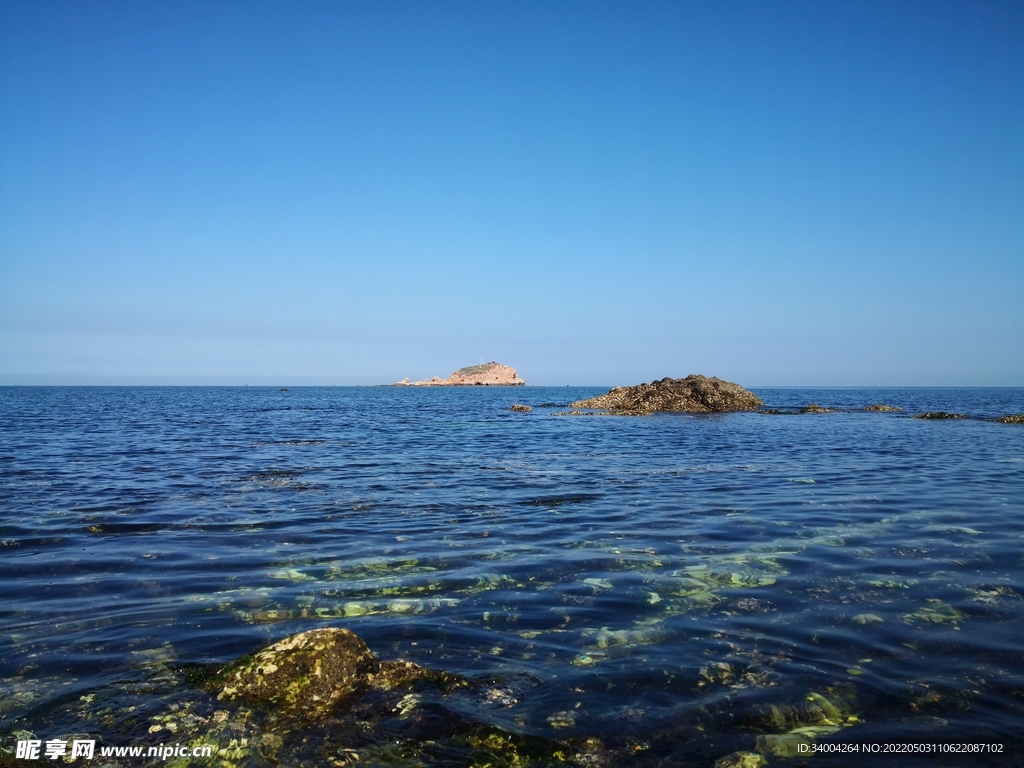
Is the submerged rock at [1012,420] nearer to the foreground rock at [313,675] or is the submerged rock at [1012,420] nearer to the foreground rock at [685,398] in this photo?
the foreground rock at [685,398]

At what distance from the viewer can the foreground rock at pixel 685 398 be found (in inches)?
2183

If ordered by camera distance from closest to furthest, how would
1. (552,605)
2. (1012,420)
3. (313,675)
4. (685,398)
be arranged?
1. (313,675)
2. (552,605)
3. (1012,420)
4. (685,398)

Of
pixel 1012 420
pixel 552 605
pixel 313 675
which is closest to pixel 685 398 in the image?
pixel 1012 420

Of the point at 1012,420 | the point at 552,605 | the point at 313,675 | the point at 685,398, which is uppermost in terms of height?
the point at 685,398

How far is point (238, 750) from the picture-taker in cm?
500

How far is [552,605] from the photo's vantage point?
8.26 metres

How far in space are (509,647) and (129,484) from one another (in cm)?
1522

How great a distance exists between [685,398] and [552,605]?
50076mm

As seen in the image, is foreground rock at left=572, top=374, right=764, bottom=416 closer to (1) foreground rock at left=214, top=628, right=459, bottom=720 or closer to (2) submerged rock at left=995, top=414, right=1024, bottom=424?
(2) submerged rock at left=995, top=414, right=1024, bottom=424

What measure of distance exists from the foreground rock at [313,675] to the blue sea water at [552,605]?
0.95 ft

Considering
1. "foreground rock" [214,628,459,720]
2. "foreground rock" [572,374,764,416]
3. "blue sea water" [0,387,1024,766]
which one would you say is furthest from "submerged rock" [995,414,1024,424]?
"foreground rock" [214,628,459,720]

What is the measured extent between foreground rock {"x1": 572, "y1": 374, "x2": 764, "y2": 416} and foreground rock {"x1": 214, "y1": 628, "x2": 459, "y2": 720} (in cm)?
4846

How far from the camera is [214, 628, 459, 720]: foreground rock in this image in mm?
5663

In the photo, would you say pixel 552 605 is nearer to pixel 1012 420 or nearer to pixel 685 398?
pixel 1012 420
